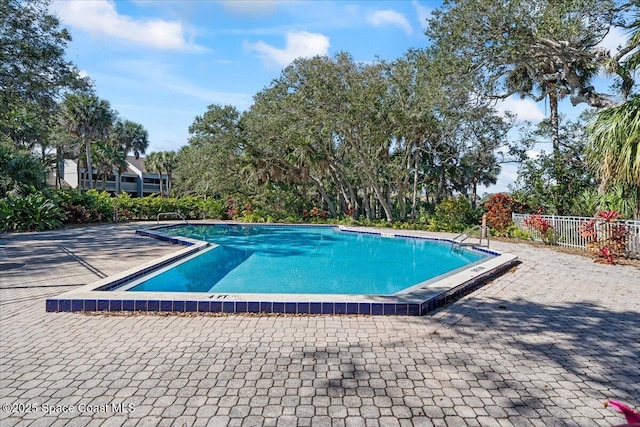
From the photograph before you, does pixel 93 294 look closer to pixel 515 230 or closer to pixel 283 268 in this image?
pixel 283 268

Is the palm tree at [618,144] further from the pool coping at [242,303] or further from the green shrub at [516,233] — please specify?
the pool coping at [242,303]

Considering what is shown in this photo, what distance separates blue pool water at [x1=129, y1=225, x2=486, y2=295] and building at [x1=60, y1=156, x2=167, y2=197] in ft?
98.2

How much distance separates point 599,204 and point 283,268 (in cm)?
952

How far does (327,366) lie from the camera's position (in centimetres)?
315

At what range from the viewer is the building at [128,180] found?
38.6 metres

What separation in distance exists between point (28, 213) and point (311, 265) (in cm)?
1266

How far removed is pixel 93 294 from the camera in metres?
4.94

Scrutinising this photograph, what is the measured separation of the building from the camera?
127ft

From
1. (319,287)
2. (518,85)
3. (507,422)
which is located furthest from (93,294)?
(518,85)

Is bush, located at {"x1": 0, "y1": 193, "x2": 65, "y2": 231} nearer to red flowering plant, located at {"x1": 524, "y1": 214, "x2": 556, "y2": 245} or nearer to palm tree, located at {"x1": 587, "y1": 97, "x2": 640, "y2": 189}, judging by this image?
red flowering plant, located at {"x1": 524, "y1": 214, "x2": 556, "y2": 245}

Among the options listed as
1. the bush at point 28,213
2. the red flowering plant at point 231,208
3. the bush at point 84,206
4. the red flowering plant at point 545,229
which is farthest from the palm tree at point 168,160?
the red flowering plant at point 545,229

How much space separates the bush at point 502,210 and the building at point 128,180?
120ft

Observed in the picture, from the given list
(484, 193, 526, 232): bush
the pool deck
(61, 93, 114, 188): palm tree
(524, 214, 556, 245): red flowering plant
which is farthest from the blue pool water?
(61, 93, 114, 188): palm tree

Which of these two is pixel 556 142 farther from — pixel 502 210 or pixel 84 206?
pixel 84 206
